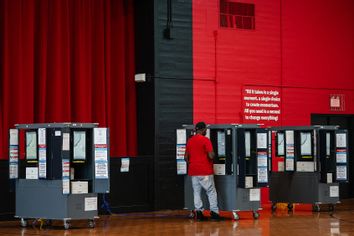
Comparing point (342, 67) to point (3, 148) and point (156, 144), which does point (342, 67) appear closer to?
point (156, 144)

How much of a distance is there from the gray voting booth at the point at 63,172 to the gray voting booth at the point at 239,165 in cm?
259

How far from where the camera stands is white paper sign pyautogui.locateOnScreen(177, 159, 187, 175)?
17.9 meters

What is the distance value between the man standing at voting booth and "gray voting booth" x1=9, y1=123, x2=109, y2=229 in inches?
73.3

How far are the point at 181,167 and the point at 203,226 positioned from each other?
7.27ft

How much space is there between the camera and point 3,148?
702 inches

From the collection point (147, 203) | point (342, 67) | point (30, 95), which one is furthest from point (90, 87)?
point (342, 67)

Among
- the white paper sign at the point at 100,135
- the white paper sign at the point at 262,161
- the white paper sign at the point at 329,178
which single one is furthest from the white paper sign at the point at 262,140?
the white paper sign at the point at 100,135

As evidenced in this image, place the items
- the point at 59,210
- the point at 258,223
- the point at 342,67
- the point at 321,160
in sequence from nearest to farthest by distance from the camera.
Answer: the point at 59,210 < the point at 258,223 < the point at 321,160 < the point at 342,67

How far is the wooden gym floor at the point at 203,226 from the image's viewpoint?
1486 centimetres

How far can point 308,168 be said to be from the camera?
19.1 metres

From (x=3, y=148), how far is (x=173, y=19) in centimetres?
516

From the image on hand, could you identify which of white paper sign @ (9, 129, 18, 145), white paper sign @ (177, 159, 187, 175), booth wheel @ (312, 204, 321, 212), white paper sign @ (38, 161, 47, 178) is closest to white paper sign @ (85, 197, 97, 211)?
white paper sign @ (38, 161, 47, 178)

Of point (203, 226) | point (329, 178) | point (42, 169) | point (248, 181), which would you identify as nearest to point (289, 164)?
point (329, 178)

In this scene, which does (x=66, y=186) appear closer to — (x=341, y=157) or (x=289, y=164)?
(x=289, y=164)
